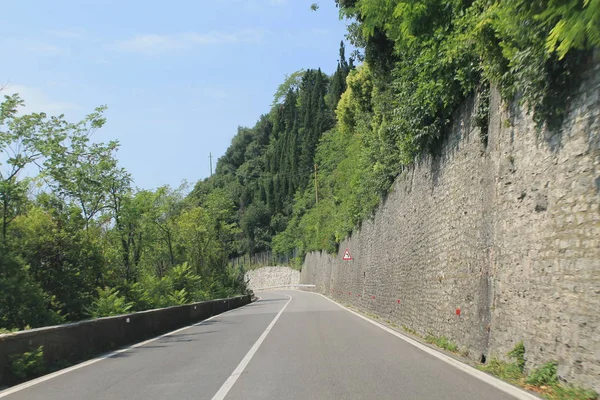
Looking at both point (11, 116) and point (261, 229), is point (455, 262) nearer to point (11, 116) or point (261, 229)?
point (11, 116)

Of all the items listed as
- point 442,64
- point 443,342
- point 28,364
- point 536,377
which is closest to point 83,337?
point 28,364

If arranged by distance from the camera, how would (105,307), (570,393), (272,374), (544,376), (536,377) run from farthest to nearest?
1. (105,307)
2. (272,374)
3. (536,377)
4. (544,376)
5. (570,393)

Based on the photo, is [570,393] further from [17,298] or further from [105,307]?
[105,307]

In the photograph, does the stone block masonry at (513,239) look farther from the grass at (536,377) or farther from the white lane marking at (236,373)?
the white lane marking at (236,373)

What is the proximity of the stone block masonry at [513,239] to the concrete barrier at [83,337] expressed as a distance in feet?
26.9

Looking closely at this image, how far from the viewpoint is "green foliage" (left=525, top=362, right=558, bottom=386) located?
24.9 ft

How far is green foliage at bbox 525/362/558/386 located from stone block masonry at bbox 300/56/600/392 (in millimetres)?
176

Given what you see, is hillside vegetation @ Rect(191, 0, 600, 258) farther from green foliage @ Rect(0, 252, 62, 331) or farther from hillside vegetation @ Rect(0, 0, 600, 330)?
green foliage @ Rect(0, 252, 62, 331)

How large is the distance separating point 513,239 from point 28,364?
856 centimetres

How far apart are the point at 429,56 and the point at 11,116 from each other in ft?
44.8

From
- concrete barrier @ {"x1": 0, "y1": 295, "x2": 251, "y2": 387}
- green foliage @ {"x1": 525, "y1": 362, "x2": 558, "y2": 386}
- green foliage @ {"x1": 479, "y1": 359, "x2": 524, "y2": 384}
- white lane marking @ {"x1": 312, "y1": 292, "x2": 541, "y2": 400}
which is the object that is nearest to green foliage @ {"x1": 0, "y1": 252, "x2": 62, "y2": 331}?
concrete barrier @ {"x1": 0, "y1": 295, "x2": 251, "y2": 387}

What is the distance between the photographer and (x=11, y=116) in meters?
18.8

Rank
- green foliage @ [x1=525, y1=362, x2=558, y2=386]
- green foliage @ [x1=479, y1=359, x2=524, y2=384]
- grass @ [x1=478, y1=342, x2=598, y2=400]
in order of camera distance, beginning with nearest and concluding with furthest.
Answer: grass @ [x1=478, y1=342, x2=598, y2=400]
green foliage @ [x1=525, y1=362, x2=558, y2=386]
green foliage @ [x1=479, y1=359, x2=524, y2=384]

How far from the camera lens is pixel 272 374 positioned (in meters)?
9.36
